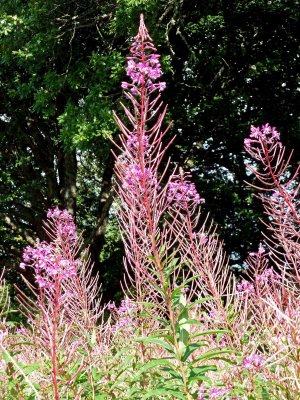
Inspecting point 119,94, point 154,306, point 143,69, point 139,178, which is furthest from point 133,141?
point 119,94

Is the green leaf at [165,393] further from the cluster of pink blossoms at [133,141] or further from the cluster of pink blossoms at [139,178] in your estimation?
the cluster of pink blossoms at [133,141]

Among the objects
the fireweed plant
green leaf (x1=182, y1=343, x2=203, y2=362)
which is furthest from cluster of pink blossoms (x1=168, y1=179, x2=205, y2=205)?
green leaf (x1=182, y1=343, x2=203, y2=362)

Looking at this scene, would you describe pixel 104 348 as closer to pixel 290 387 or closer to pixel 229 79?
pixel 290 387


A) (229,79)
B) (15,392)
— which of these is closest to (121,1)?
(229,79)

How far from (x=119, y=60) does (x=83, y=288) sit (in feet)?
23.4

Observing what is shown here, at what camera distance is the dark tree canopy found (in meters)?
9.91

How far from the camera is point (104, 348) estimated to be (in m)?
3.44

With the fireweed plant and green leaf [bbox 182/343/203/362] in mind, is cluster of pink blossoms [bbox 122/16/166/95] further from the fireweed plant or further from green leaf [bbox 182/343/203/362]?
green leaf [bbox 182/343/203/362]

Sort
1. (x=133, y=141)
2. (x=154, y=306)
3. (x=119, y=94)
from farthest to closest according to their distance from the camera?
1. (x=119, y=94)
2. (x=154, y=306)
3. (x=133, y=141)

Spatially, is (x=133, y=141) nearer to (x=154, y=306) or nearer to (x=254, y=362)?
(x=154, y=306)

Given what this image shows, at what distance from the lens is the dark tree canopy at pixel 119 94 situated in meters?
9.91

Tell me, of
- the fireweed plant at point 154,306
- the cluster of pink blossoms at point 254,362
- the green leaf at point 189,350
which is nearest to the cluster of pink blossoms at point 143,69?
the fireweed plant at point 154,306

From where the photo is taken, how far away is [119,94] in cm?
1015

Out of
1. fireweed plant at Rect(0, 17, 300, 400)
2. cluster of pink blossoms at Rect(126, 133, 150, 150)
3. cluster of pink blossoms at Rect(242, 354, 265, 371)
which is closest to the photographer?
fireweed plant at Rect(0, 17, 300, 400)
